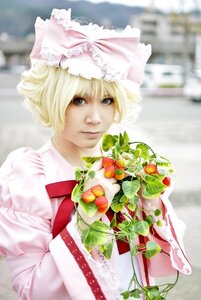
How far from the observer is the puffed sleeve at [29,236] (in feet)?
4.20

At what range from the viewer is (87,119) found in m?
1.36

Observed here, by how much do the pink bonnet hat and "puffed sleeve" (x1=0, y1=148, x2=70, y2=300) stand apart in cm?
33

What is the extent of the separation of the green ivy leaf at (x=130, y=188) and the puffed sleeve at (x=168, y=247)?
0.70 feet

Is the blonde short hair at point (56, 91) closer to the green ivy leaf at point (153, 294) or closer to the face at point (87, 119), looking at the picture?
the face at point (87, 119)

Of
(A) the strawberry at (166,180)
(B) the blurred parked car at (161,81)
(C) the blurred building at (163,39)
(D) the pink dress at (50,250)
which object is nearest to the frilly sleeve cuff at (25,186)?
(D) the pink dress at (50,250)

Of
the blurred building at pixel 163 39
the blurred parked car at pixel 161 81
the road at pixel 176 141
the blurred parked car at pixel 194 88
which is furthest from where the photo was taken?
the blurred building at pixel 163 39

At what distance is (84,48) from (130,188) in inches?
16.9

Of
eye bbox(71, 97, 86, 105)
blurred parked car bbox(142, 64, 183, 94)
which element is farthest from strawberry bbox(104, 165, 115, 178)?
blurred parked car bbox(142, 64, 183, 94)

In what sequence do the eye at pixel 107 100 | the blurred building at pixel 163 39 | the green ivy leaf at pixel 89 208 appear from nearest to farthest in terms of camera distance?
the green ivy leaf at pixel 89 208, the eye at pixel 107 100, the blurred building at pixel 163 39

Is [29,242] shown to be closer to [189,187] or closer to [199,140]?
[189,187]

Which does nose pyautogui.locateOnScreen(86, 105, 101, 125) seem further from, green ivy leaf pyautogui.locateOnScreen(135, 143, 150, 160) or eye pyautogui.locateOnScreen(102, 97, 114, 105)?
green ivy leaf pyautogui.locateOnScreen(135, 143, 150, 160)

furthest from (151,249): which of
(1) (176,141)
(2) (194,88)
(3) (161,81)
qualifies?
(3) (161,81)

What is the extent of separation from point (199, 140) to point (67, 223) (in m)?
7.96

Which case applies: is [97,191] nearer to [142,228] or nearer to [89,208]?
[89,208]
